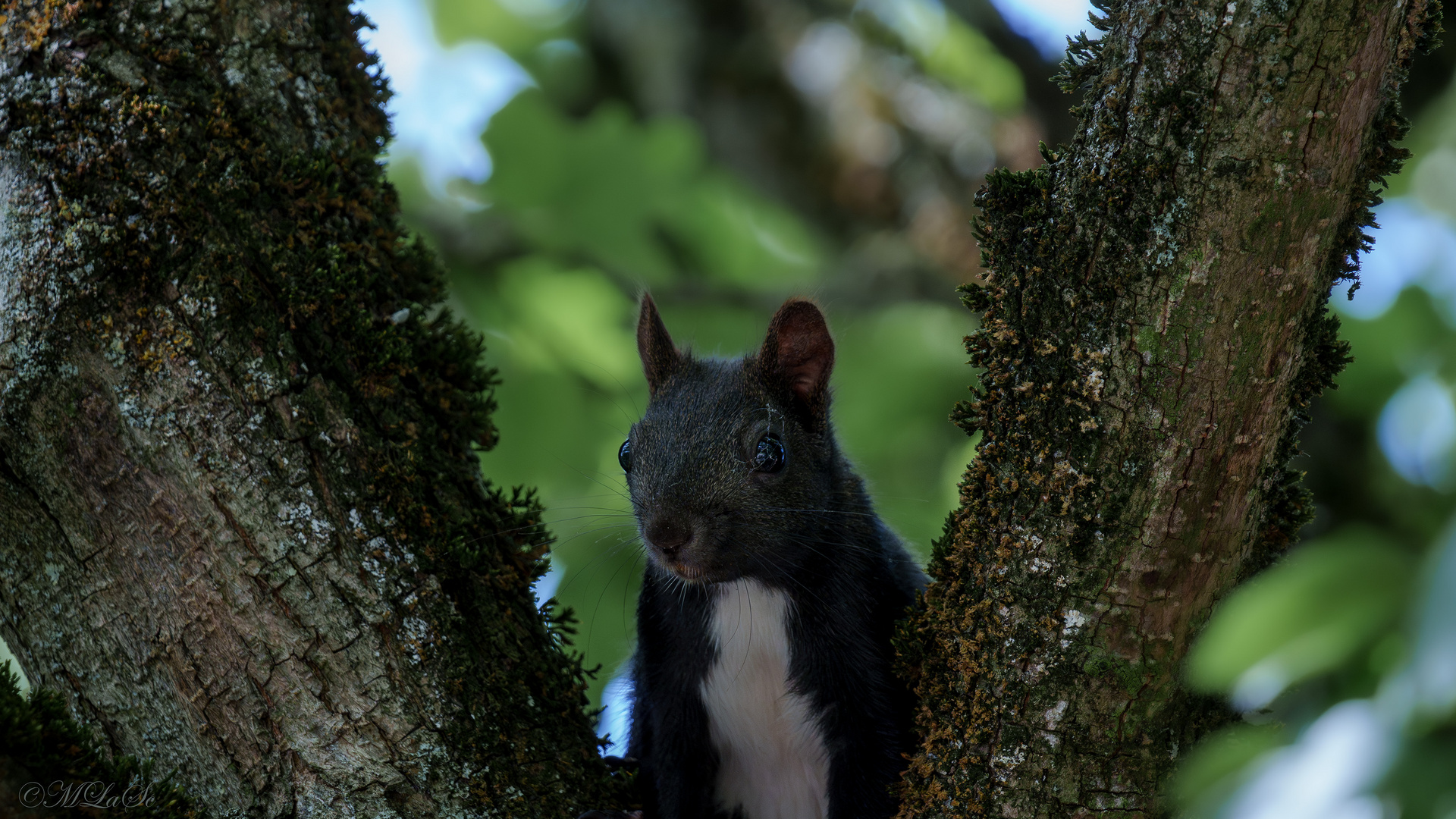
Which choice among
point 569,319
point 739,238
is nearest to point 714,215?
point 739,238

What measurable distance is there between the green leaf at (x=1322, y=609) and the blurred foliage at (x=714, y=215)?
2.88 m

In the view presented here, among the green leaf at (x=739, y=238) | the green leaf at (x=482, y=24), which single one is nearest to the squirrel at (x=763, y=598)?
→ the green leaf at (x=739, y=238)

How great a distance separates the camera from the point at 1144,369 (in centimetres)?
210

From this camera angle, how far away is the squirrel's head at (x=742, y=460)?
315cm

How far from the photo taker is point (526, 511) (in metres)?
3.00

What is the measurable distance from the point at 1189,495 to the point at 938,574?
2.14 feet

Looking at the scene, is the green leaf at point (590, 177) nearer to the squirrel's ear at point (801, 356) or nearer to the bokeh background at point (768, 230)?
the bokeh background at point (768, 230)

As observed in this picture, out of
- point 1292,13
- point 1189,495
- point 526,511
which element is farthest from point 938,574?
point 1292,13

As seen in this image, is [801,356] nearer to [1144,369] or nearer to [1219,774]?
[1144,369]

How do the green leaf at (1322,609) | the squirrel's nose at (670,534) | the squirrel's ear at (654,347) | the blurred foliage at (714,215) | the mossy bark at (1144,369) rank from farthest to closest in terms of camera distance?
1. the blurred foliage at (714,215)
2. the squirrel's ear at (654,347)
3. the squirrel's nose at (670,534)
4. the mossy bark at (1144,369)
5. the green leaf at (1322,609)

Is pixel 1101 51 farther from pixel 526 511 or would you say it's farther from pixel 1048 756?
pixel 526 511

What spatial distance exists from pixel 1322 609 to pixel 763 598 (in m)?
2.67

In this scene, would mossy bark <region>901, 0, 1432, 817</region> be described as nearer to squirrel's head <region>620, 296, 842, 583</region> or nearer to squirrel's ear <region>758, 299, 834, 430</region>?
squirrel's head <region>620, 296, 842, 583</region>

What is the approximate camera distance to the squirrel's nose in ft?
10.2
